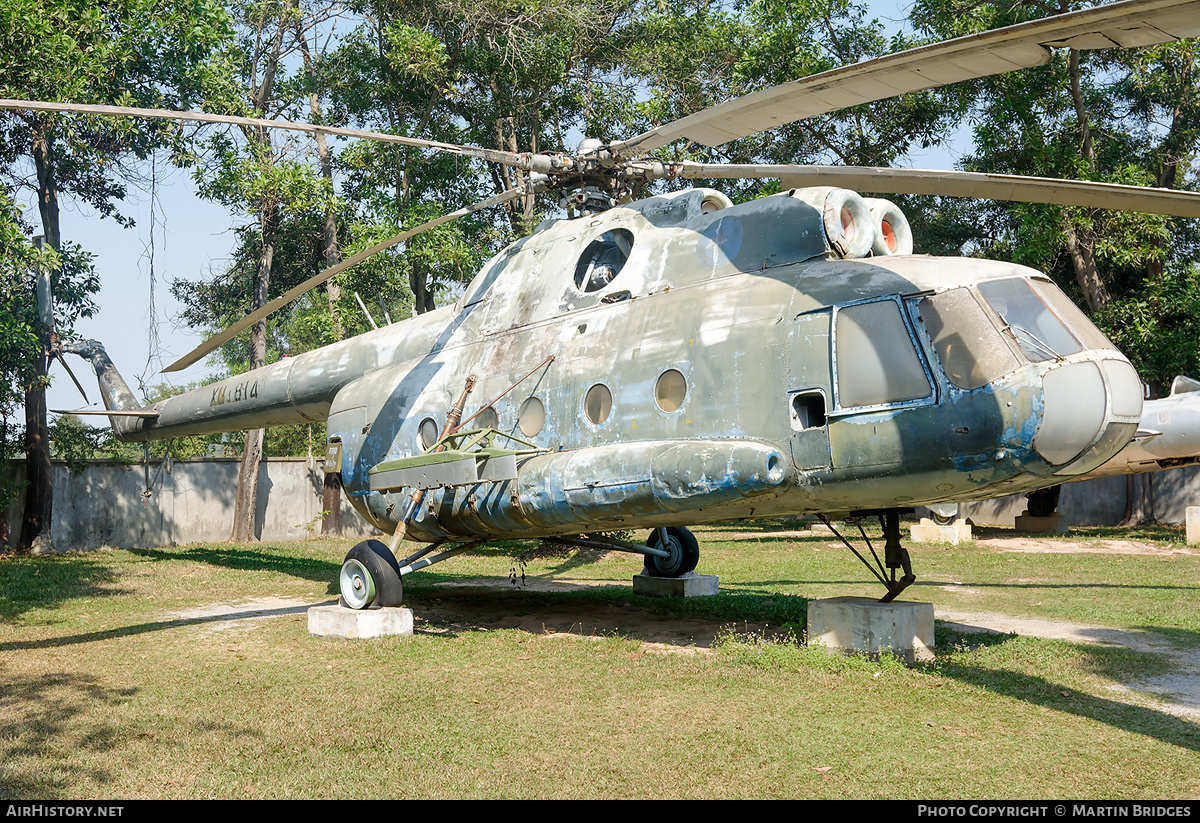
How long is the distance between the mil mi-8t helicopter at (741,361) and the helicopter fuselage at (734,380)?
0.02 metres

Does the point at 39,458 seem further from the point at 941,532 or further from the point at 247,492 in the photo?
the point at 941,532

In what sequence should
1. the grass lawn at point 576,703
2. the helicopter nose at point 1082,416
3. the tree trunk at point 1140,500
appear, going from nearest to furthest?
the grass lawn at point 576,703, the helicopter nose at point 1082,416, the tree trunk at point 1140,500

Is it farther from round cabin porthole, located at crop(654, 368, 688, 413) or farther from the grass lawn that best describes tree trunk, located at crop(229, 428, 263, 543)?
round cabin porthole, located at crop(654, 368, 688, 413)

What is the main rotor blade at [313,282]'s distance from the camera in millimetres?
9880

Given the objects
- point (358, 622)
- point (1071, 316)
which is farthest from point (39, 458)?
point (1071, 316)

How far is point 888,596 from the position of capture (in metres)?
9.12

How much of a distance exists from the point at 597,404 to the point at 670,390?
90cm

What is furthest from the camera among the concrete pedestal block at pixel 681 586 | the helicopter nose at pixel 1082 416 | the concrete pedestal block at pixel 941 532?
the concrete pedestal block at pixel 941 532

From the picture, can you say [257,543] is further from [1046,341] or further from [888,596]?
[1046,341]

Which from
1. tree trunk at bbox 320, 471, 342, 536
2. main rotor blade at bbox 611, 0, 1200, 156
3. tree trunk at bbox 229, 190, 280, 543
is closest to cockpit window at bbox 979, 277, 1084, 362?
main rotor blade at bbox 611, 0, 1200, 156

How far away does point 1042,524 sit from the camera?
2305cm

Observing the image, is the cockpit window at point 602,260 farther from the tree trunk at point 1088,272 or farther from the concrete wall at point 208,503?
the tree trunk at point 1088,272

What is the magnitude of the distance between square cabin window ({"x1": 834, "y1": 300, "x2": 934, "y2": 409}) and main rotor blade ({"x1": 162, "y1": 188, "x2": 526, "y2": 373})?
4.08 m

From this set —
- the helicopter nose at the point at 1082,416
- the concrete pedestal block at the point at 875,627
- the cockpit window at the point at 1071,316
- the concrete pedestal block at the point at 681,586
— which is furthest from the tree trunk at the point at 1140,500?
the helicopter nose at the point at 1082,416
